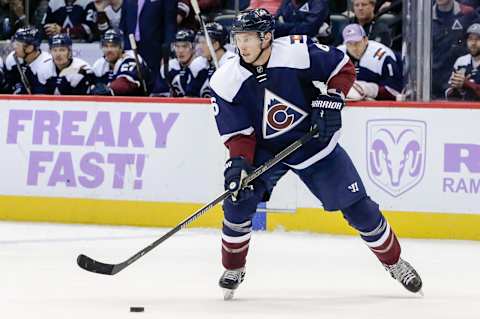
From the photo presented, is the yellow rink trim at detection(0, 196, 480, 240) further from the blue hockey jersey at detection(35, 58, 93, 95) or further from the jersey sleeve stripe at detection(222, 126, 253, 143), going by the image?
the jersey sleeve stripe at detection(222, 126, 253, 143)

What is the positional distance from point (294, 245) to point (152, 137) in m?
1.21

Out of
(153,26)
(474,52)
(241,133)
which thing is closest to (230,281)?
(241,133)

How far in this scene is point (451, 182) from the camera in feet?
23.6

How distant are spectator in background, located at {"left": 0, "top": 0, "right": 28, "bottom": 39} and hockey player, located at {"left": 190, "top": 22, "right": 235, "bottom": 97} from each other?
1.91 metres

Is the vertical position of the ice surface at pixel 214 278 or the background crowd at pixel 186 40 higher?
the background crowd at pixel 186 40

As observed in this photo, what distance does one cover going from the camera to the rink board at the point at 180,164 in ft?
23.6

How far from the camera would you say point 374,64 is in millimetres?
7945

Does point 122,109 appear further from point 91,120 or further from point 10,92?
point 10,92

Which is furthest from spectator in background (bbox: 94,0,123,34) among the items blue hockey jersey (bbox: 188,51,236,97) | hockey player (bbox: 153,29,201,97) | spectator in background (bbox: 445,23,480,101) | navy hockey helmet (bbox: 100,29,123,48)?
spectator in background (bbox: 445,23,480,101)

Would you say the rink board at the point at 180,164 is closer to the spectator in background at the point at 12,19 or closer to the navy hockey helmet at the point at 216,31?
the navy hockey helmet at the point at 216,31

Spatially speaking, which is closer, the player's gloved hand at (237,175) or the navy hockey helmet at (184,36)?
the player's gloved hand at (237,175)

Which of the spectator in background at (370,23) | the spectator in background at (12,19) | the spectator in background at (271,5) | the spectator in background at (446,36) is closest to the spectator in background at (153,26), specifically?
the spectator in background at (271,5)

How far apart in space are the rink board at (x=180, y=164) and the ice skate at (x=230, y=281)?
2038 mm

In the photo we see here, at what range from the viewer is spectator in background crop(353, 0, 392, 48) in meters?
8.30
